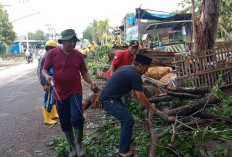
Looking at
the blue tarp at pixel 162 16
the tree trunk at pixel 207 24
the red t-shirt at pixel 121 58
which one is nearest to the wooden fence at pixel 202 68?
the tree trunk at pixel 207 24

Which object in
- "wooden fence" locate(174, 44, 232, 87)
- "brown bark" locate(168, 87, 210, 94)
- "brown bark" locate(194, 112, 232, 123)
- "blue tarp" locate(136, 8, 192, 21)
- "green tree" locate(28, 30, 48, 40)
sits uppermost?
"green tree" locate(28, 30, 48, 40)

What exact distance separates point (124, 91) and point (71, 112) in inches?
36.1

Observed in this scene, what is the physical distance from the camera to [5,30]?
32.8 meters

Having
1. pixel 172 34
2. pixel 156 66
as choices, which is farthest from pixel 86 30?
pixel 156 66

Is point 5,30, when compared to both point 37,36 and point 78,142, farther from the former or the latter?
point 37,36

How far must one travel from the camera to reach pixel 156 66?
367 inches

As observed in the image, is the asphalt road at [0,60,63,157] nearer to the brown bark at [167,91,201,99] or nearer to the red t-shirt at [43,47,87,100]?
the red t-shirt at [43,47,87,100]

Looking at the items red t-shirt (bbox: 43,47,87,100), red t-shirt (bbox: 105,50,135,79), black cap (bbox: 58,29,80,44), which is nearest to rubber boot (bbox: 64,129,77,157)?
red t-shirt (bbox: 43,47,87,100)

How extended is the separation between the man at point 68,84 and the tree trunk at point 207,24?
5701 millimetres

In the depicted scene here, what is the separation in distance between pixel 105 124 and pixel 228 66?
4.70 metres

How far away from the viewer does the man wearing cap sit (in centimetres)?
329

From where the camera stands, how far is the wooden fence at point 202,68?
283 inches

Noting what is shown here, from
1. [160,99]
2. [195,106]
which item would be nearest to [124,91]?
[195,106]

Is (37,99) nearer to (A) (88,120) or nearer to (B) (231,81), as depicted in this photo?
(A) (88,120)
